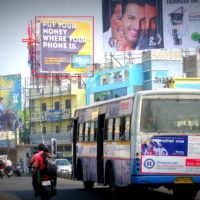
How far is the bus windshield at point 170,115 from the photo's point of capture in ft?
52.5

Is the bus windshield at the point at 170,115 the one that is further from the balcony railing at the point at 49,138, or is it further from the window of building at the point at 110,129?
the balcony railing at the point at 49,138

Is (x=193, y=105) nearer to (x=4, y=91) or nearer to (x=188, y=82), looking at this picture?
(x=188, y=82)

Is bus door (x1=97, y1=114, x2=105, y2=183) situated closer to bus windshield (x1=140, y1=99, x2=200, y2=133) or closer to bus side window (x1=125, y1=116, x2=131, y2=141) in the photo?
bus side window (x1=125, y1=116, x2=131, y2=141)

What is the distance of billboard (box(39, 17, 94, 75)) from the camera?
67.2m

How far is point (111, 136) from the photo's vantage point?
18234mm

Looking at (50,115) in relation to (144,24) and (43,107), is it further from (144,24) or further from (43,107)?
(144,24)

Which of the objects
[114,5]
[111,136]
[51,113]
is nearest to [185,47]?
[114,5]

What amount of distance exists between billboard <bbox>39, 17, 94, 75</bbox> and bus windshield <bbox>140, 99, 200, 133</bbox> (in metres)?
50.7

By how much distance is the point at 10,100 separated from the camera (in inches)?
3324

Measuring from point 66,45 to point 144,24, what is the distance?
10.6 m

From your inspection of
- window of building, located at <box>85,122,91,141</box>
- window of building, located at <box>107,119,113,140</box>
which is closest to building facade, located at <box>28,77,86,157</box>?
window of building, located at <box>85,122,91,141</box>

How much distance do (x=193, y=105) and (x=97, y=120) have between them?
4.43 m

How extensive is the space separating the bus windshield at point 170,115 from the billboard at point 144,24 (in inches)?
1761

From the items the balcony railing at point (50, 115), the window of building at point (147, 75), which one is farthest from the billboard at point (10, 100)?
the window of building at point (147, 75)
